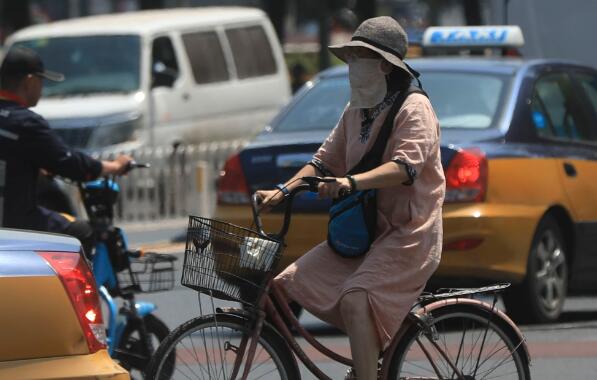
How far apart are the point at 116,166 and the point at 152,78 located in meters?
9.84

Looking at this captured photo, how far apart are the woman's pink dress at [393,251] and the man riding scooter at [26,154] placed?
1576mm

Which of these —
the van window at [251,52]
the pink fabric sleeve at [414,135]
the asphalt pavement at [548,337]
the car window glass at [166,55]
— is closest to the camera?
the pink fabric sleeve at [414,135]

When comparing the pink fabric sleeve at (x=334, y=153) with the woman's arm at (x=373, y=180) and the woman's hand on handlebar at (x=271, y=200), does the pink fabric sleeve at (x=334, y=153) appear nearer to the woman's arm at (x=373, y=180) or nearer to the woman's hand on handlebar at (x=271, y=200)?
the woman's hand on handlebar at (x=271, y=200)

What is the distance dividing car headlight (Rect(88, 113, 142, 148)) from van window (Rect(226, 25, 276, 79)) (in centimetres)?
253

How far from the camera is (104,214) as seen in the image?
7.27m

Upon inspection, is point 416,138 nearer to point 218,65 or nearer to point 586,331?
point 586,331

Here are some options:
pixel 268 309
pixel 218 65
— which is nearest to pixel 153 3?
pixel 218 65

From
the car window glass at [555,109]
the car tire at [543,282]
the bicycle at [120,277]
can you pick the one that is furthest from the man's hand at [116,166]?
the car window glass at [555,109]

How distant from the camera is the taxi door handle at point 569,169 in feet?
30.9

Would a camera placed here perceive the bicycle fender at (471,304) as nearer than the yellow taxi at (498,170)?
Yes

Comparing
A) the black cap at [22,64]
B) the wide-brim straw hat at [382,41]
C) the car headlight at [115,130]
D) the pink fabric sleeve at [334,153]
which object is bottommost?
the car headlight at [115,130]

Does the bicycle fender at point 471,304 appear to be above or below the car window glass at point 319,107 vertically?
above

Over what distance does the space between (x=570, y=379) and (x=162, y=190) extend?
32.6ft

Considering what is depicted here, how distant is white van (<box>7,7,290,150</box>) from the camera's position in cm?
1642
